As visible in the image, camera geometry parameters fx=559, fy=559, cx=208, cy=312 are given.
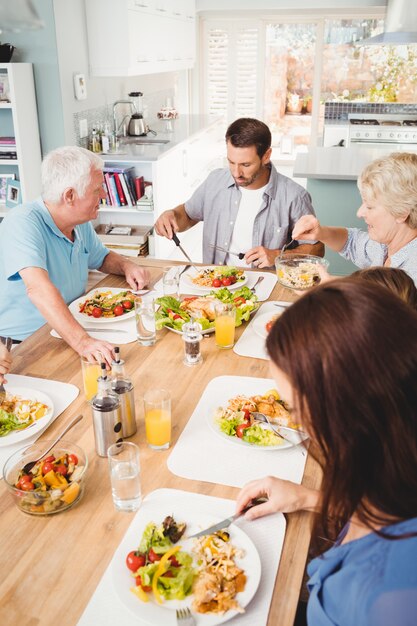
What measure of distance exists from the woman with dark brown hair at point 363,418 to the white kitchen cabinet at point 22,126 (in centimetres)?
337

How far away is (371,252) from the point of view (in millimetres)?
2391

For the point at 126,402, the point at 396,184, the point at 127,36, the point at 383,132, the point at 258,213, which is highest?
the point at 127,36

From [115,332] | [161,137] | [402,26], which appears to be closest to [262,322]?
[115,332]

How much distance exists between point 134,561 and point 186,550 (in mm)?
105

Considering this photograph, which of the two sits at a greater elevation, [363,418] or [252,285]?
[363,418]

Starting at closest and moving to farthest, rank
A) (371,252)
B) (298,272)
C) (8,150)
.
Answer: (298,272), (371,252), (8,150)

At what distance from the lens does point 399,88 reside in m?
7.23

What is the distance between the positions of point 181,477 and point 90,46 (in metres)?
3.87

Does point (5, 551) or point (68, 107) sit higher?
point (68, 107)

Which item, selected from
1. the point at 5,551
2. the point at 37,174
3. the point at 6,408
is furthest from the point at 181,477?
the point at 37,174

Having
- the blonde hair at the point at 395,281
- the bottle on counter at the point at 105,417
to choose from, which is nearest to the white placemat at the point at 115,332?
the bottle on counter at the point at 105,417

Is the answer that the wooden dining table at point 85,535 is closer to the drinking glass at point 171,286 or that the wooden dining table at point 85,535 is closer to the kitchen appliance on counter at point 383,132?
the drinking glass at point 171,286

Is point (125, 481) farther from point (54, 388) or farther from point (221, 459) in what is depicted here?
point (54, 388)

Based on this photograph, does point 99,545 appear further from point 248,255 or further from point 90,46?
point 90,46
